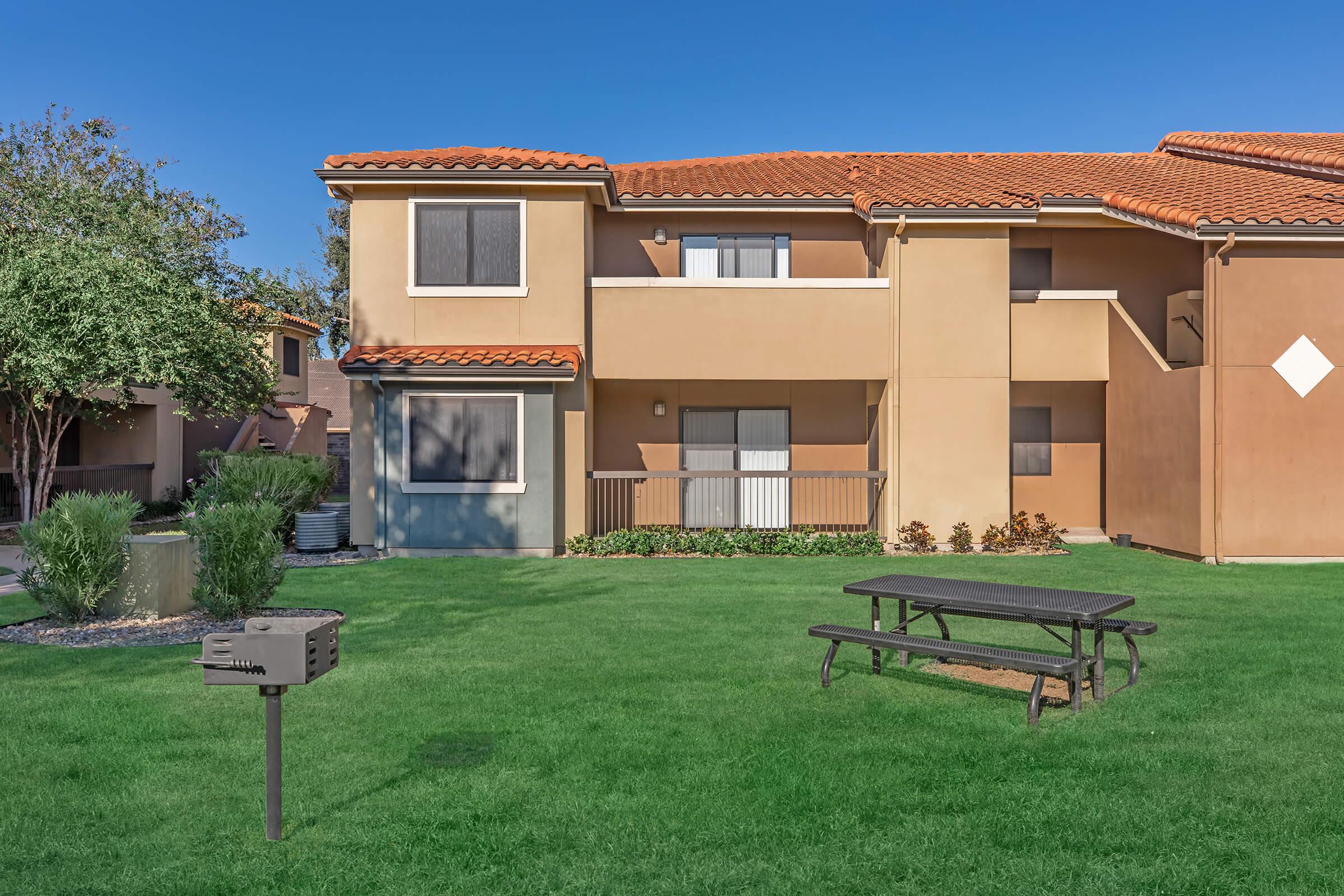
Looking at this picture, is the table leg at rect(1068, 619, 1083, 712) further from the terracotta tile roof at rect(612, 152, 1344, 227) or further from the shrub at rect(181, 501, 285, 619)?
the terracotta tile roof at rect(612, 152, 1344, 227)

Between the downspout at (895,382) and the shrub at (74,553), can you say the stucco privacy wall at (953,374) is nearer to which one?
the downspout at (895,382)

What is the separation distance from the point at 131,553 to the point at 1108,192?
15464 mm

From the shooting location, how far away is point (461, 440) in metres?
15.5

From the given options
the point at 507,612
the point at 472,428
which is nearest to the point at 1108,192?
the point at 472,428

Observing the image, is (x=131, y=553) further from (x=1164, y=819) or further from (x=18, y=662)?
(x=1164, y=819)

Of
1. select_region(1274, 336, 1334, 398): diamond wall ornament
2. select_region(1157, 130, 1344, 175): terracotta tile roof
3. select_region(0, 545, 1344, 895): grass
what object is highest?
select_region(1157, 130, 1344, 175): terracotta tile roof

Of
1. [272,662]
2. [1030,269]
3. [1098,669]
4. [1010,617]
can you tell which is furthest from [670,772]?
[1030,269]

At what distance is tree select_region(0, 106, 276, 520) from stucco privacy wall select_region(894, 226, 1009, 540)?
11956 mm

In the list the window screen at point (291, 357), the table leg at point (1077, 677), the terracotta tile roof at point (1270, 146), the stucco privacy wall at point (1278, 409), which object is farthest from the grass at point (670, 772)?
the window screen at point (291, 357)

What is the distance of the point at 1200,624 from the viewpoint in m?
9.40

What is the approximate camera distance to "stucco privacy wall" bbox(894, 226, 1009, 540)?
16.1 m

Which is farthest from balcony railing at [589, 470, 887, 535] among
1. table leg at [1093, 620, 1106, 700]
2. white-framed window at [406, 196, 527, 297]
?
table leg at [1093, 620, 1106, 700]

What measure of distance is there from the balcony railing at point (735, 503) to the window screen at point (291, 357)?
1799 centimetres

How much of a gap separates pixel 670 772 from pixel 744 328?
11746mm
